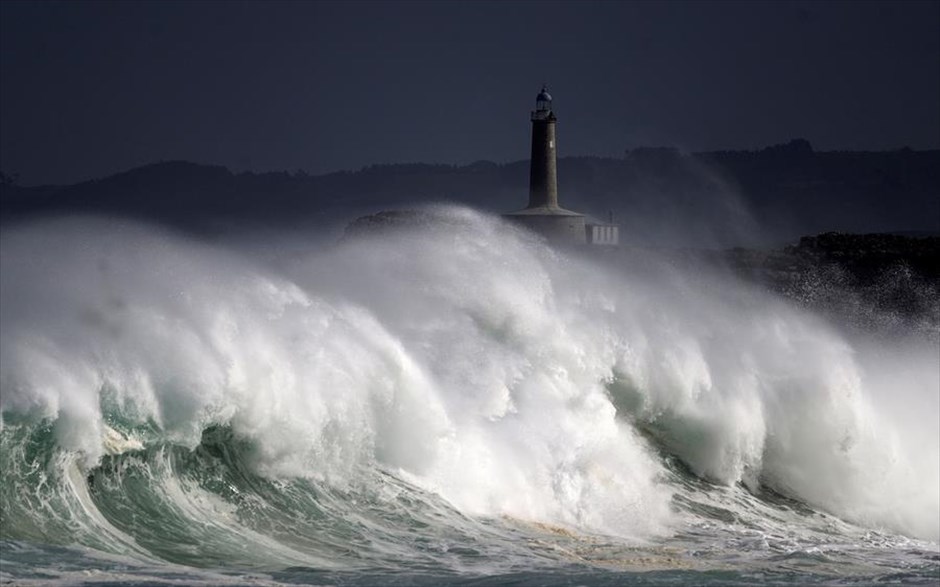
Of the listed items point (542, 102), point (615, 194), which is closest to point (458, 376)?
point (542, 102)

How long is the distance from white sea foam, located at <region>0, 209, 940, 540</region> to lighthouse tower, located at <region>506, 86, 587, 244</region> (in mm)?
35548

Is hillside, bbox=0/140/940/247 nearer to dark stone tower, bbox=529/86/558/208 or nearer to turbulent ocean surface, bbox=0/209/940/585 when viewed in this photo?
dark stone tower, bbox=529/86/558/208

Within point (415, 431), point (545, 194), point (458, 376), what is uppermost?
point (545, 194)

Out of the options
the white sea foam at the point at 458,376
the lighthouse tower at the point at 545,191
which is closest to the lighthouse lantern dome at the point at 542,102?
the lighthouse tower at the point at 545,191

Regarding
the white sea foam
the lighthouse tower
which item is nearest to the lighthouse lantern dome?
the lighthouse tower

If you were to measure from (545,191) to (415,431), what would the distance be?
4739 centimetres

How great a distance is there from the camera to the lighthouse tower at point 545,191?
205 ft

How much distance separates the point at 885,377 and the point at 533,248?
745cm

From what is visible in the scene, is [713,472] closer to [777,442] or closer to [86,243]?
[777,442]

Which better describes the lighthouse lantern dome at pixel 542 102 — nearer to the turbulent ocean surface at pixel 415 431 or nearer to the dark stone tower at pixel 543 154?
the dark stone tower at pixel 543 154

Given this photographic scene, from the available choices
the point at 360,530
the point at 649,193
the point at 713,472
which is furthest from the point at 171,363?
the point at 649,193

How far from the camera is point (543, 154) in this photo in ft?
209

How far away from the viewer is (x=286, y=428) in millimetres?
16531

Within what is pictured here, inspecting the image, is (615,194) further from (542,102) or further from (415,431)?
(415,431)
